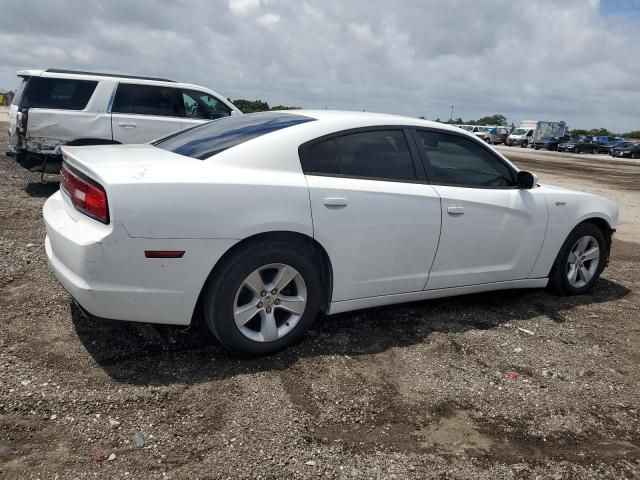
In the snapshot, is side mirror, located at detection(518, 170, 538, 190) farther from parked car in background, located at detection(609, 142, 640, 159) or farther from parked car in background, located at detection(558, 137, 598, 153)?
parked car in background, located at detection(558, 137, 598, 153)

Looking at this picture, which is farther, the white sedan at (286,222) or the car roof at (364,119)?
the car roof at (364,119)

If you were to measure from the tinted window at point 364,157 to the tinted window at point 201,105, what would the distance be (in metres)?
6.21

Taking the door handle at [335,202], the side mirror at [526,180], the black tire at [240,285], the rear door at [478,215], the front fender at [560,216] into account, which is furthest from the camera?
the front fender at [560,216]

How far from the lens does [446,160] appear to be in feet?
14.2

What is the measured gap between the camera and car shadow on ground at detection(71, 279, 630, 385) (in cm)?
337

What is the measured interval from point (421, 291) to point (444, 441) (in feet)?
4.72

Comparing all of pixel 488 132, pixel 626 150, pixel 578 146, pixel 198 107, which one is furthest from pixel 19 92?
pixel 488 132

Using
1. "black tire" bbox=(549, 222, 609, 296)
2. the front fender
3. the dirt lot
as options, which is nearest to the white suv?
the dirt lot

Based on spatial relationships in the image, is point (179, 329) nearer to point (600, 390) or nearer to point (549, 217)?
point (600, 390)

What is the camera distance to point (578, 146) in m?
47.8

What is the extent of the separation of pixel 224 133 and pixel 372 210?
46.8 inches

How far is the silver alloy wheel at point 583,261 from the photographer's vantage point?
518cm

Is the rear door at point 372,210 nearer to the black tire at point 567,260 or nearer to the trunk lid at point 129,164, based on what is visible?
the trunk lid at point 129,164

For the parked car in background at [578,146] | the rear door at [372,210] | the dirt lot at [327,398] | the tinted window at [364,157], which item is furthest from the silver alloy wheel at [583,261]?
the parked car in background at [578,146]
